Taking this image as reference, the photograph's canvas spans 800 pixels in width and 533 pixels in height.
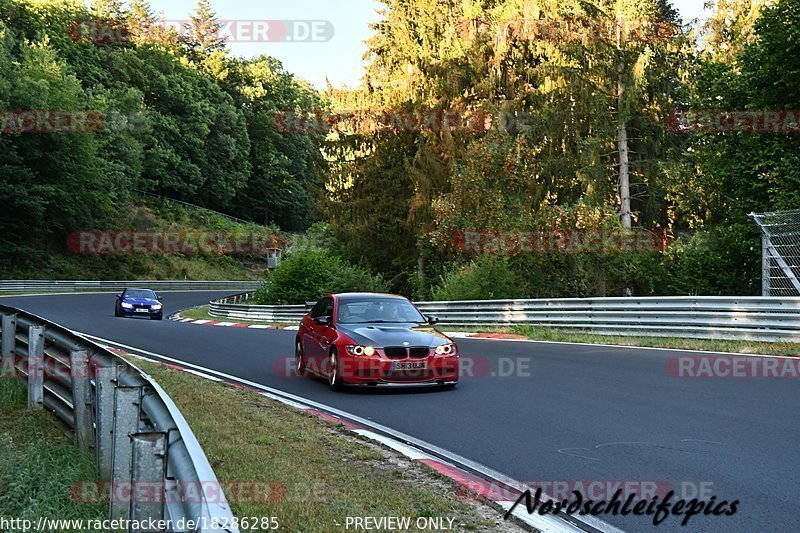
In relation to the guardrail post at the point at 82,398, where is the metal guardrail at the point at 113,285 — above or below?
below

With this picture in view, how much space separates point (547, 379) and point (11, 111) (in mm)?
56228

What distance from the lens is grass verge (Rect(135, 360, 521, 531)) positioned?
530 centimetres

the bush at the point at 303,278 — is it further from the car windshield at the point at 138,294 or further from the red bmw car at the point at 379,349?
the red bmw car at the point at 379,349

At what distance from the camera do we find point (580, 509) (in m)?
5.52

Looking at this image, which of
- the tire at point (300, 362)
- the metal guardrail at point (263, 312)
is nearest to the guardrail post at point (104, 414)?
the tire at point (300, 362)

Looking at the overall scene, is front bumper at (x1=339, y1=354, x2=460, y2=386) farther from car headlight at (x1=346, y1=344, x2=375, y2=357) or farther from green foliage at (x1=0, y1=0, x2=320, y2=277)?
green foliage at (x1=0, y1=0, x2=320, y2=277)

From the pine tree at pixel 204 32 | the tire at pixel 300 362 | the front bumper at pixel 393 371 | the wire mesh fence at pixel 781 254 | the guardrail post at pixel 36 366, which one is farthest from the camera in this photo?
the pine tree at pixel 204 32

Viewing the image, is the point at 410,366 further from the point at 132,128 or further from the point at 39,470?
the point at 132,128

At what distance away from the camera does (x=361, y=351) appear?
11.5 metres

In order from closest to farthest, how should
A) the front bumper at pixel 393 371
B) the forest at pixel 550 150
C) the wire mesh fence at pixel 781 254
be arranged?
the front bumper at pixel 393 371 → the wire mesh fence at pixel 781 254 → the forest at pixel 550 150

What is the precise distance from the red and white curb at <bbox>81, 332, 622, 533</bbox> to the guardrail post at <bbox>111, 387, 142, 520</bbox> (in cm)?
231

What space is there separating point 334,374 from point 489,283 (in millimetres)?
15964

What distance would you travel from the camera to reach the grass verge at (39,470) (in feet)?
18.2

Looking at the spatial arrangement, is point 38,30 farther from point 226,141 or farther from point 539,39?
point 539,39
